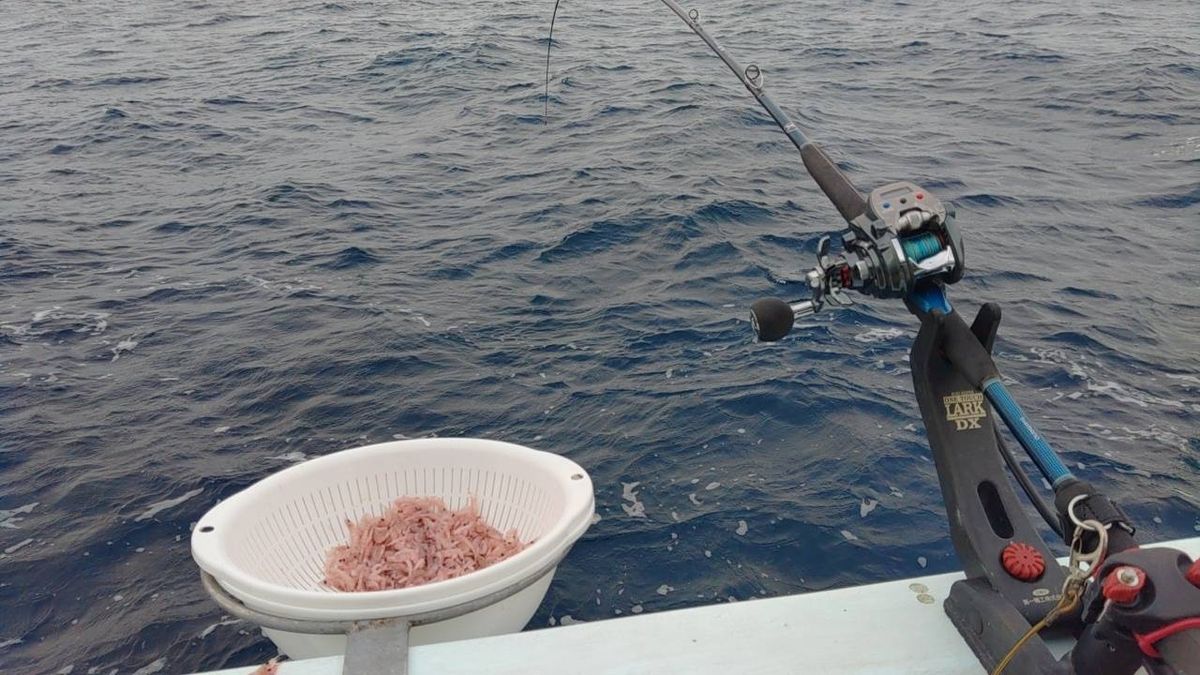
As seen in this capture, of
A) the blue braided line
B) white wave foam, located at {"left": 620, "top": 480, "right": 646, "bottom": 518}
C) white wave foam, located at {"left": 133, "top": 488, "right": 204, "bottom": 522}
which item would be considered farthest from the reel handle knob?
white wave foam, located at {"left": 133, "top": 488, "right": 204, "bottom": 522}

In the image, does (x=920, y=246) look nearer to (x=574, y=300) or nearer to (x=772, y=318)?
(x=772, y=318)

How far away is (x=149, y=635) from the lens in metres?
3.95

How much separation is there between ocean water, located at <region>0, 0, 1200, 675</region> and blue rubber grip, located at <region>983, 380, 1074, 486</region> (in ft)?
6.04

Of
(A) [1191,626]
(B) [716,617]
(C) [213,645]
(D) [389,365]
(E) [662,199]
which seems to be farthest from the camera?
(E) [662,199]

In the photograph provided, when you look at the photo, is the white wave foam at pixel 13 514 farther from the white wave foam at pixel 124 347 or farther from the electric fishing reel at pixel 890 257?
the electric fishing reel at pixel 890 257

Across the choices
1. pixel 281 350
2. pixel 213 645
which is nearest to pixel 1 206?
pixel 281 350

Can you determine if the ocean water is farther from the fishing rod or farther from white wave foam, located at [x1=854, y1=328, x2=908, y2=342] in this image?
the fishing rod

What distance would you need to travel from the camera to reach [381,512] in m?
3.74

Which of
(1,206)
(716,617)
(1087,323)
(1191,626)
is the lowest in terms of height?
(1,206)

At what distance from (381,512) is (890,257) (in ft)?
7.19

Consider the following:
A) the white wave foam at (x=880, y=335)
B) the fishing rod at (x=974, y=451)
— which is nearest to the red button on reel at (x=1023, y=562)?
the fishing rod at (x=974, y=451)

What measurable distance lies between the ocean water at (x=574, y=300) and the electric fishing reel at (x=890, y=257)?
1798 mm

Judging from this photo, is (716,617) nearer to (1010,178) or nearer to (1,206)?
(1010,178)

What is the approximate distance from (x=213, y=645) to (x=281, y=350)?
2674 mm
